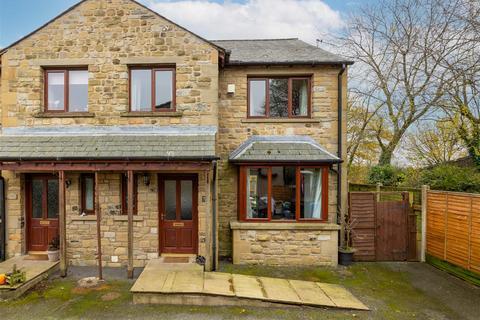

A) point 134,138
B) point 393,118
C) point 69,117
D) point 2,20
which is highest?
point 2,20

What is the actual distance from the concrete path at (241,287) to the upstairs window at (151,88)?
4737mm

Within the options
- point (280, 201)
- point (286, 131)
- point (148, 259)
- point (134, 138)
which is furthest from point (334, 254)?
point (134, 138)

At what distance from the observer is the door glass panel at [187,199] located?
28.0 ft

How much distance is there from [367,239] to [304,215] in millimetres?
2237

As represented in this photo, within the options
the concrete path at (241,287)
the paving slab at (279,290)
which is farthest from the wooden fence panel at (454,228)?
the paving slab at (279,290)

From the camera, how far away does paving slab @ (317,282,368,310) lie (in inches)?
231

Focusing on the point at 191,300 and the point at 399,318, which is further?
the point at 191,300

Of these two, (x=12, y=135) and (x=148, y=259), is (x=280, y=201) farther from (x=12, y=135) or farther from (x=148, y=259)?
(x=12, y=135)

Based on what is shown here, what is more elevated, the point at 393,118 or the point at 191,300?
the point at 393,118

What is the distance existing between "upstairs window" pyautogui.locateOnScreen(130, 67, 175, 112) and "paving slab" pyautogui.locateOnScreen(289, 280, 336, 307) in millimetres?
6125

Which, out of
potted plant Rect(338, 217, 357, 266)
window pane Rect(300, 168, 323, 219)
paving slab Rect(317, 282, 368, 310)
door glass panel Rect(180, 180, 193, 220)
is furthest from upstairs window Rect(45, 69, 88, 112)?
potted plant Rect(338, 217, 357, 266)

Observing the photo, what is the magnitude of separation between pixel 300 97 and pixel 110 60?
6125 millimetres

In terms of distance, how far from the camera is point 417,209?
8.91 meters

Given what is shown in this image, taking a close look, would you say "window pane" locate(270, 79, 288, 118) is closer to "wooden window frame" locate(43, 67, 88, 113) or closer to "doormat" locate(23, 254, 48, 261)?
"wooden window frame" locate(43, 67, 88, 113)
